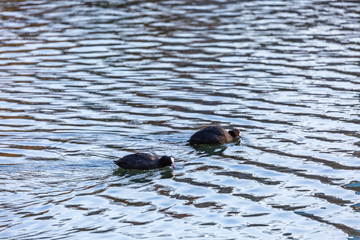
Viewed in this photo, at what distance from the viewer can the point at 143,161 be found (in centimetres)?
1362

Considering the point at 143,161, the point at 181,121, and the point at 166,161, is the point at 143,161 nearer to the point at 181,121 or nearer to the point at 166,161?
the point at 166,161

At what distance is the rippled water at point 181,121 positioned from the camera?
11469 millimetres

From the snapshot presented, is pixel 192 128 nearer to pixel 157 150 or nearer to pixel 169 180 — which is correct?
pixel 157 150

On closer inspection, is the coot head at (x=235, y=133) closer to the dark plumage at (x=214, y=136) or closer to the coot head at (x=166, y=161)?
the dark plumage at (x=214, y=136)

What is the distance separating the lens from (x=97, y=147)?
49.3ft

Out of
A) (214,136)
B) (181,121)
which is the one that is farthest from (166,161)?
(181,121)

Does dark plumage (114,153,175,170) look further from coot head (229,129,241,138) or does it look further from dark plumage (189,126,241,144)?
coot head (229,129,241,138)

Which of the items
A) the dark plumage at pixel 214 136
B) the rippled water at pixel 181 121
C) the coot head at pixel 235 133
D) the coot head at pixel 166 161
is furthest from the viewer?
the coot head at pixel 235 133

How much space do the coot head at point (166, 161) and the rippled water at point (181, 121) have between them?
0.59 feet

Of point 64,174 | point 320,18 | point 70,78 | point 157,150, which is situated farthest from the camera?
point 320,18

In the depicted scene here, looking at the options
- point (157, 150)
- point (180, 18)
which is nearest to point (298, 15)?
point (180, 18)

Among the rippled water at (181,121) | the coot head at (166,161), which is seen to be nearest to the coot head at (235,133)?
the rippled water at (181,121)

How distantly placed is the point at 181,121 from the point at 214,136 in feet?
6.52

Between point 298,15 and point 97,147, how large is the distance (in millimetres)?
17360
